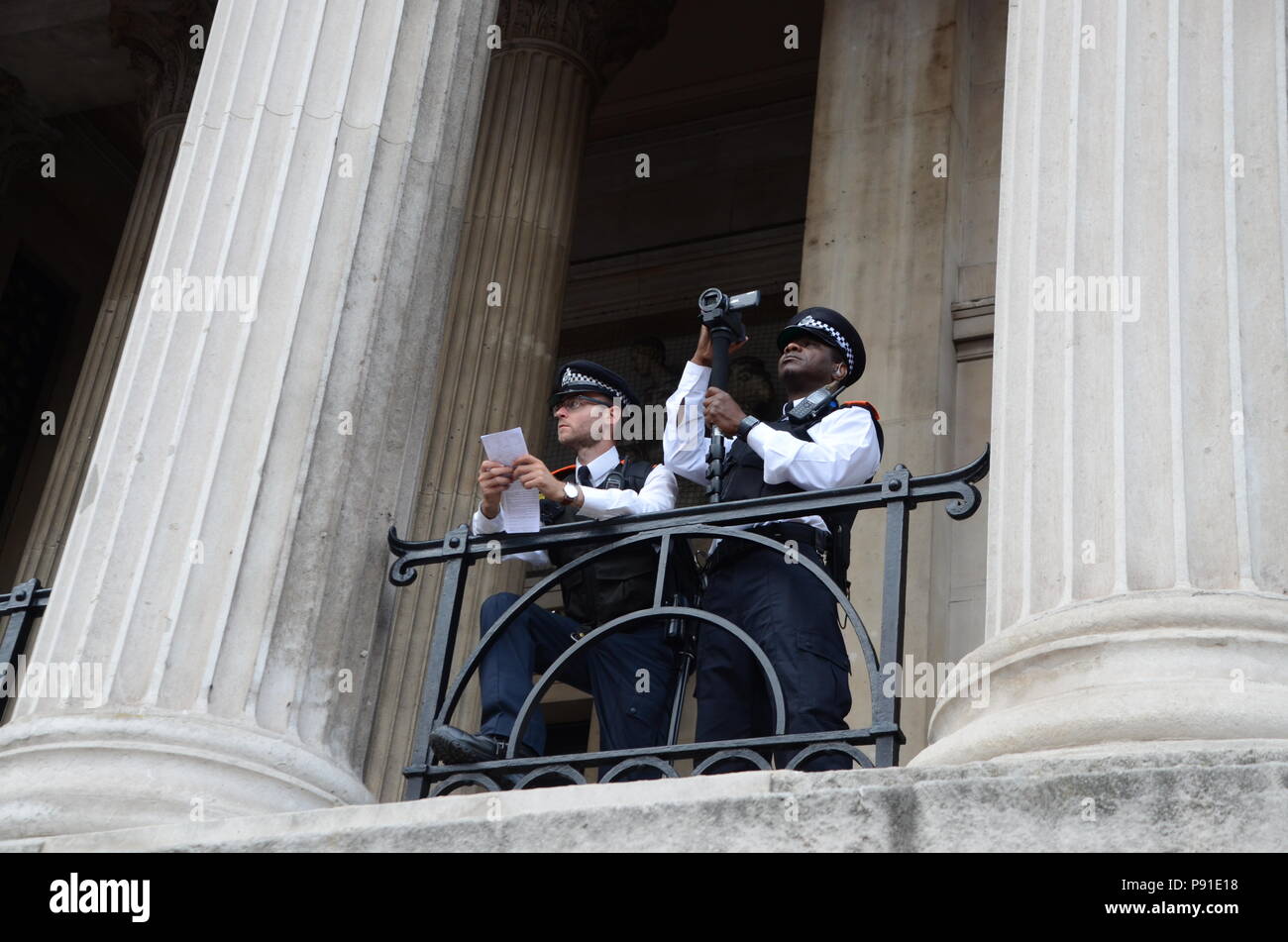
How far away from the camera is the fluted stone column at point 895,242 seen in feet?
33.2

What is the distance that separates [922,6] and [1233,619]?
23.9 ft

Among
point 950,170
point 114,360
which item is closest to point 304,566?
point 950,170

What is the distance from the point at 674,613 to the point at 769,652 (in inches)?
15.3

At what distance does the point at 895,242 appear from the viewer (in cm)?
1121

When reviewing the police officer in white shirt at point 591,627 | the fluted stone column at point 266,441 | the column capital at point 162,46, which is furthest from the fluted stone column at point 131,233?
the police officer in white shirt at point 591,627

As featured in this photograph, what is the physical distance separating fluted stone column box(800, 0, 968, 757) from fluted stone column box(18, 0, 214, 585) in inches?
204

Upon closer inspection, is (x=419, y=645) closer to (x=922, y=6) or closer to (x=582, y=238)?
(x=922, y=6)

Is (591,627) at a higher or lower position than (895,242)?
lower

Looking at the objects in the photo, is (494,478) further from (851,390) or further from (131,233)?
(131,233)

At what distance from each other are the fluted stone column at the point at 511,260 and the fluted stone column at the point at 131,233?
2842 millimetres

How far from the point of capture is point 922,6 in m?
12.0

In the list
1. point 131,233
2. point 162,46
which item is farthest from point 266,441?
point 162,46

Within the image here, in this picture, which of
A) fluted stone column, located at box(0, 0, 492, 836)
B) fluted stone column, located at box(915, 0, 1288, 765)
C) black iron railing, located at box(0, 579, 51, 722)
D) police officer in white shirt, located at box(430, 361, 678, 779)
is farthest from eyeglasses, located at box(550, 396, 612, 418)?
black iron railing, located at box(0, 579, 51, 722)
